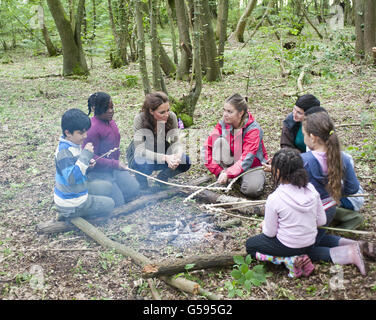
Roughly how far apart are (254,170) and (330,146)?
1.19 m

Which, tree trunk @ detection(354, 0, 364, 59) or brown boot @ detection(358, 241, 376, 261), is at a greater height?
tree trunk @ detection(354, 0, 364, 59)

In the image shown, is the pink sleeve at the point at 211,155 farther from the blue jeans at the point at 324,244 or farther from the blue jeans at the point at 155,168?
the blue jeans at the point at 324,244

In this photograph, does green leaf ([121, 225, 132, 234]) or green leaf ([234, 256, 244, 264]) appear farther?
green leaf ([121, 225, 132, 234])

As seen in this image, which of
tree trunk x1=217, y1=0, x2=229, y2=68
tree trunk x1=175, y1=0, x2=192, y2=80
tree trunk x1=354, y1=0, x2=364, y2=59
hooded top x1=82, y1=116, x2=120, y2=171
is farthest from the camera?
tree trunk x1=217, y1=0, x2=229, y2=68

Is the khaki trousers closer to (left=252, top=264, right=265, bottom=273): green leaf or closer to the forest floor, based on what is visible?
the forest floor

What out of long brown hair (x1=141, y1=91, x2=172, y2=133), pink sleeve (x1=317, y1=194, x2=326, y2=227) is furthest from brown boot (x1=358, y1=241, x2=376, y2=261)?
long brown hair (x1=141, y1=91, x2=172, y2=133)

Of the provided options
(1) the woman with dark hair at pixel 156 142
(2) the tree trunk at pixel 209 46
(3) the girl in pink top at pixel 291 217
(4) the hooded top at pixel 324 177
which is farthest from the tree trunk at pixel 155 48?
(3) the girl in pink top at pixel 291 217

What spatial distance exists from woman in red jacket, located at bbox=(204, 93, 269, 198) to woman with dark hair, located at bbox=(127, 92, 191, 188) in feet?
1.55

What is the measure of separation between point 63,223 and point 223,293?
1953 millimetres

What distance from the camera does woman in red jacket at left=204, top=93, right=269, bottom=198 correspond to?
399cm

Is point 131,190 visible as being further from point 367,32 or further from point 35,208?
point 367,32

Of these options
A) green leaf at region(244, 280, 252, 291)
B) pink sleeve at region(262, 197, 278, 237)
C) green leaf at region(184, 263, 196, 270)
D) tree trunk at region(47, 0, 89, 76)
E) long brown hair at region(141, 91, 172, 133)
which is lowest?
green leaf at region(244, 280, 252, 291)

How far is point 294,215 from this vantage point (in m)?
2.55

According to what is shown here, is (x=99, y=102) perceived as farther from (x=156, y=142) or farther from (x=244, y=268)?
(x=244, y=268)
